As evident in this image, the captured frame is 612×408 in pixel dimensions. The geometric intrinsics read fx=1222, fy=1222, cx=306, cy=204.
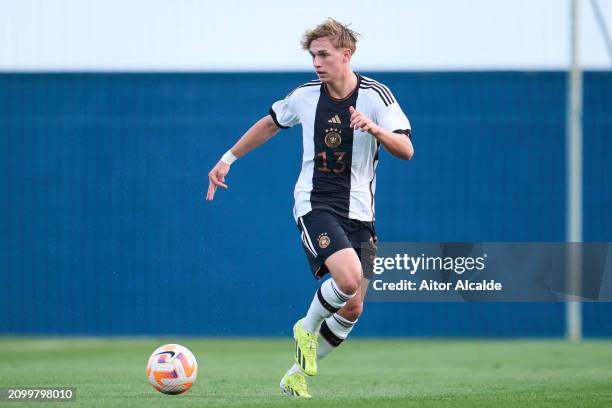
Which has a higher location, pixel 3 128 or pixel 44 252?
pixel 3 128

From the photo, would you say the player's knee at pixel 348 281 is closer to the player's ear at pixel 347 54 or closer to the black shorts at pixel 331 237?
the black shorts at pixel 331 237

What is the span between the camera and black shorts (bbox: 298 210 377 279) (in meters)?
6.93

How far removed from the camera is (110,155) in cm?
1325

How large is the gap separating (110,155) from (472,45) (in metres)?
4.08

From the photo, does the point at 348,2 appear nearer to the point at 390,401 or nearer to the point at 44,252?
the point at 44,252

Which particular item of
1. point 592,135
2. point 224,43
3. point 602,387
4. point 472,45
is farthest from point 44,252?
point 602,387

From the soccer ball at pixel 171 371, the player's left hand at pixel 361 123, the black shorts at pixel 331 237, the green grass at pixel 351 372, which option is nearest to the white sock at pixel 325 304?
the black shorts at pixel 331 237

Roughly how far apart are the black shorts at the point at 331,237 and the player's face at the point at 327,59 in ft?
2.62

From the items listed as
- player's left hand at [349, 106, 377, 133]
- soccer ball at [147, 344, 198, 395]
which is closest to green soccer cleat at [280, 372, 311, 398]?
soccer ball at [147, 344, 198, 395]

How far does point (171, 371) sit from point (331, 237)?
1.19 m

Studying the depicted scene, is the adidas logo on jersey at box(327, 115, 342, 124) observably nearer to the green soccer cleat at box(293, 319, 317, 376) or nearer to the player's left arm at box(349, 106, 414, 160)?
the player's left arm at box(349, 106, 414, 160)

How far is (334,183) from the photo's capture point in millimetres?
7160

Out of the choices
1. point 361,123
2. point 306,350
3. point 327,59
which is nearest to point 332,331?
point 306,350

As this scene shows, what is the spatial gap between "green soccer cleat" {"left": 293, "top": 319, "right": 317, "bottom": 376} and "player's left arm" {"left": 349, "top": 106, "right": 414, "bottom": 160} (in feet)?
3.84
